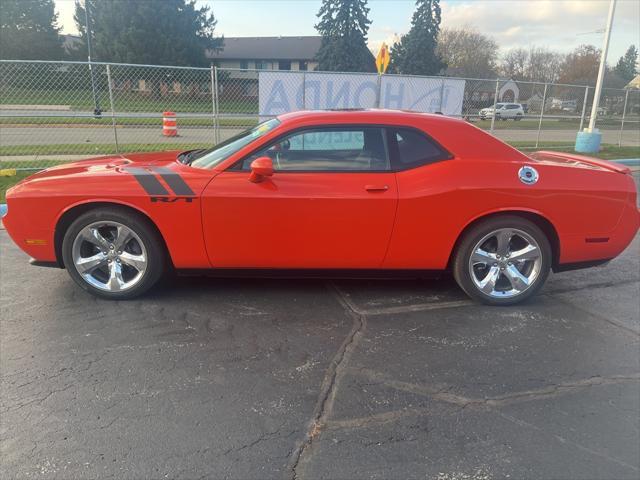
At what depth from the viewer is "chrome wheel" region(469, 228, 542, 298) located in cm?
403

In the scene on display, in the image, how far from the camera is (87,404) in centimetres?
271

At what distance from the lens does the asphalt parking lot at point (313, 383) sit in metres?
2.35

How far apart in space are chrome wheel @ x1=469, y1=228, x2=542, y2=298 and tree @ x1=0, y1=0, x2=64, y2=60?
46640 mm

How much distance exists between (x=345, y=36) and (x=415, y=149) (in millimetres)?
46927

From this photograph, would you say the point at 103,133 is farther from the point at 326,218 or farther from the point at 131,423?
the point at 131,423

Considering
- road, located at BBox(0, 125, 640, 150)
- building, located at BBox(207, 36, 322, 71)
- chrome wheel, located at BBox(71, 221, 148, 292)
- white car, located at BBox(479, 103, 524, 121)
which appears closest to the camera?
chrome wheel, located at BBox(71, 221, 148, 292)

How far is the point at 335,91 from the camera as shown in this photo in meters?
10.8

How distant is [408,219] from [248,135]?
1.58 metres

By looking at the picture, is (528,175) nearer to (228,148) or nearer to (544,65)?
(228,148)

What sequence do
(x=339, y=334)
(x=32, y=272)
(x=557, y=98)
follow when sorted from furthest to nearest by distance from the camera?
(x=557, y=98) → (x=32, y=272) → (x=339, y=334)

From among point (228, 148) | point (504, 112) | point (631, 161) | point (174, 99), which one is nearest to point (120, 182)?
point (228, 148)

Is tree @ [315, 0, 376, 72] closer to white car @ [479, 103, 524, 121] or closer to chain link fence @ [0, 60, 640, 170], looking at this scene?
white car @ [479, 103, 524, 121]

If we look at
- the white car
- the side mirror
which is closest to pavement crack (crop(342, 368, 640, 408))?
the side mirror

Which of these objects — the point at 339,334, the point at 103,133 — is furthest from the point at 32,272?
the point at 103,133
